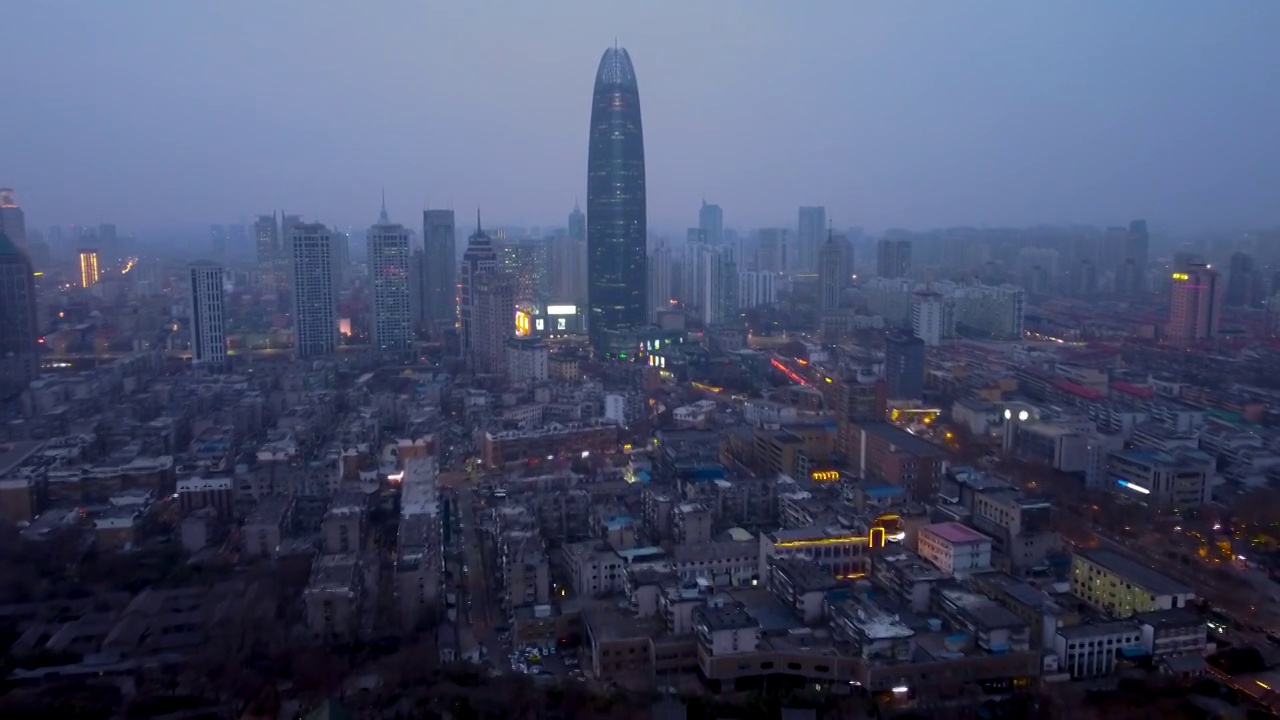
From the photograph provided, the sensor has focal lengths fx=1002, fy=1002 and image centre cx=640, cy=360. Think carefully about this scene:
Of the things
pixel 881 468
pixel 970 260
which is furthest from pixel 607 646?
pixel 970 260

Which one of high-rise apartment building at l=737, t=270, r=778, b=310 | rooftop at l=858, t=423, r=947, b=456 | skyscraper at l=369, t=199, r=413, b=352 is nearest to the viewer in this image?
rooftop at l=858, t=423, r=947, b=456

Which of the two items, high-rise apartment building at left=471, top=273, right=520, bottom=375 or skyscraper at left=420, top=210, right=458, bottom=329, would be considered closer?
high-rise apartment building at left=471, top=273, right=520, bottom=375

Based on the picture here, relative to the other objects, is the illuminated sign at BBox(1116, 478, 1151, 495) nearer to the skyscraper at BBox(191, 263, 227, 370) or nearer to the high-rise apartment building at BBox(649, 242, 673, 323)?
the skyscraper at BBox(191, 263, 227, 370)

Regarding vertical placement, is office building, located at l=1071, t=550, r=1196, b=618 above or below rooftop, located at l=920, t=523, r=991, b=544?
below

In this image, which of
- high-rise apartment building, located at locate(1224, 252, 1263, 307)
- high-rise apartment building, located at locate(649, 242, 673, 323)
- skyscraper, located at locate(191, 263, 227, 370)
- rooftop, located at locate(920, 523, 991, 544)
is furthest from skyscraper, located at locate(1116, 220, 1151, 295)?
skyscraper, located at locate(191, 263, 227, 370)

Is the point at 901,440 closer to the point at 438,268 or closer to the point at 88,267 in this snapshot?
the point at 88,267

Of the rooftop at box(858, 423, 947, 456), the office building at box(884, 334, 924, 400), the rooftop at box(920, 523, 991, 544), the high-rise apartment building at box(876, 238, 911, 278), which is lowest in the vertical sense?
the rooftop at box(920, 523, 991, 544)

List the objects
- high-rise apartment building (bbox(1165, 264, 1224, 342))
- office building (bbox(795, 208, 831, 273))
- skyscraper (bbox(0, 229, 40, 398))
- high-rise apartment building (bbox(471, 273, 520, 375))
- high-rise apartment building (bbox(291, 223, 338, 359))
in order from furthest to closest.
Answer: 1. office building (bbox(795, 208, 831, 273))
2. high-rise apartment building (bbox(291, 223, 338, 359))
3. high-rise apartment building (bbox(471, 273, 520, 375))
4. high-rise apartment building (bbox(1165, 264, 1224, 342))
5. skyscraper (bbox(0, 229, 40, 398))

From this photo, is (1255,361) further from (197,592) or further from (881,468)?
(197,592)

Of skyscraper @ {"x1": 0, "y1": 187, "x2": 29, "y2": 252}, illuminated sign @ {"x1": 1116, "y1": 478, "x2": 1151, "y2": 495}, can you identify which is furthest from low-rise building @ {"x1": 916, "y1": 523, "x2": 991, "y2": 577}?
skyscraper @ {"x1": 0, "y1": 187, "x2": 29, "y2": 252}

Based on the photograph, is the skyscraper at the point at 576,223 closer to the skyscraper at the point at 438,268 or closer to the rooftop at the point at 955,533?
the skyscraper at the point at 438,268
